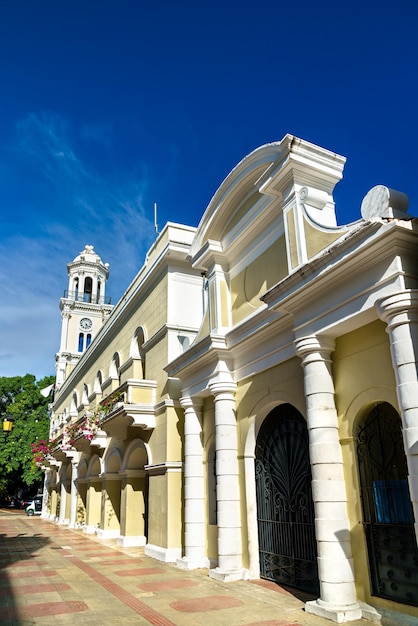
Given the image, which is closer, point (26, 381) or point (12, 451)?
point (12, 451)

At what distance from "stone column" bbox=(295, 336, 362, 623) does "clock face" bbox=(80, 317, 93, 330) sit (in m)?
32.0

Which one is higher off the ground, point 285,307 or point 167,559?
point 285,307

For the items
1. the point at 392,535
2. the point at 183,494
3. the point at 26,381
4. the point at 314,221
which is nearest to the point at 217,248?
the point at 314,221

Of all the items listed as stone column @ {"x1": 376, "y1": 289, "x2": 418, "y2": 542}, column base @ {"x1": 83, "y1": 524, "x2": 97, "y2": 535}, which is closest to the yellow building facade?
stone column @ {"x1": 376, "y1": 289, "x2": 418, "y2": 542}

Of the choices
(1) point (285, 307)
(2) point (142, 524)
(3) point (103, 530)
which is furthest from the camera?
(3) point (103, 530)

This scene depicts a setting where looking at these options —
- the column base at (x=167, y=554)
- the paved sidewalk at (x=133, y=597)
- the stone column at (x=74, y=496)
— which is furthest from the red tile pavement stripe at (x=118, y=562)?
the stone column at (x=74, y=496)

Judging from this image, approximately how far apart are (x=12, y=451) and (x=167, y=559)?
30851 millimetres

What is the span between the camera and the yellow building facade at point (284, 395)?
6344 millimetres

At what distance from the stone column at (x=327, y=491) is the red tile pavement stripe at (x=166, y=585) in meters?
2.93

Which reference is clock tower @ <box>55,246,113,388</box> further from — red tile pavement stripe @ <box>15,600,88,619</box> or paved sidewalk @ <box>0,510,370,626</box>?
red tile pavement stripe @ <box>15,600,88,619</box>

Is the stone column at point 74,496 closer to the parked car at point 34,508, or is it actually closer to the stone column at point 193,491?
the stone column at point 193,491

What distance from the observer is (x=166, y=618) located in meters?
6.85

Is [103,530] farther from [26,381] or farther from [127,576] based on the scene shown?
[26,381]

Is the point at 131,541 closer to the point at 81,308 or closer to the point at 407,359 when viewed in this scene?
the point at 407,359
